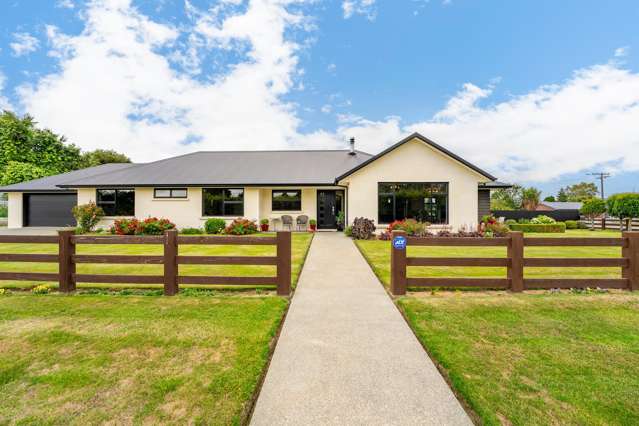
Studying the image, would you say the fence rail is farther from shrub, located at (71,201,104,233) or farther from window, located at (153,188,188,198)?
shrub, located at (71,201,104,233)

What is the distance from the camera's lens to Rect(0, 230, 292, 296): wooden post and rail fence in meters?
4.93

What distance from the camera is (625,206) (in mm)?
18672

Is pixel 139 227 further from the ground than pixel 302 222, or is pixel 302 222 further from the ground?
pixel 302 222

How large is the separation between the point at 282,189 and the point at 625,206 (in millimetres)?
23779

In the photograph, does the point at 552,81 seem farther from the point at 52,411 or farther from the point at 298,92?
the point at 52,411

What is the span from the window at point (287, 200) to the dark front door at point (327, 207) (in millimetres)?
1279

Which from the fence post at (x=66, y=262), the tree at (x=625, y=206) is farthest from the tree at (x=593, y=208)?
the fence post at (x=66, y=262)

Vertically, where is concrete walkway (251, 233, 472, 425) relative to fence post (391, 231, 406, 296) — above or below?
below

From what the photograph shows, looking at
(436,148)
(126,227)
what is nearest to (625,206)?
(436,148)

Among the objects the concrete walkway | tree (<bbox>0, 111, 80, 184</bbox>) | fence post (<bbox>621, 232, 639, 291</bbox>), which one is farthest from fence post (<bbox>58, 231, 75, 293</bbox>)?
tree (<bbox>0, 111, 80, 184</bbox>)

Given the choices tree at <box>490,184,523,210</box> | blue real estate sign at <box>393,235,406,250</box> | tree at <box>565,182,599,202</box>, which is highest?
tree at <box>565,182,599,202</box>

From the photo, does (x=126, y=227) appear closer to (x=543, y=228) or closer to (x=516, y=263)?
(x=516, y=263)

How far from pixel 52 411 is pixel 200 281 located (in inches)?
114

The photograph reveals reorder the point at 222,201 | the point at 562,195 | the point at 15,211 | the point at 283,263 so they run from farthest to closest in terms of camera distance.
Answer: the point at 562,195 < the point at 15,211 < the point at 222,201 < the point at 283,263
